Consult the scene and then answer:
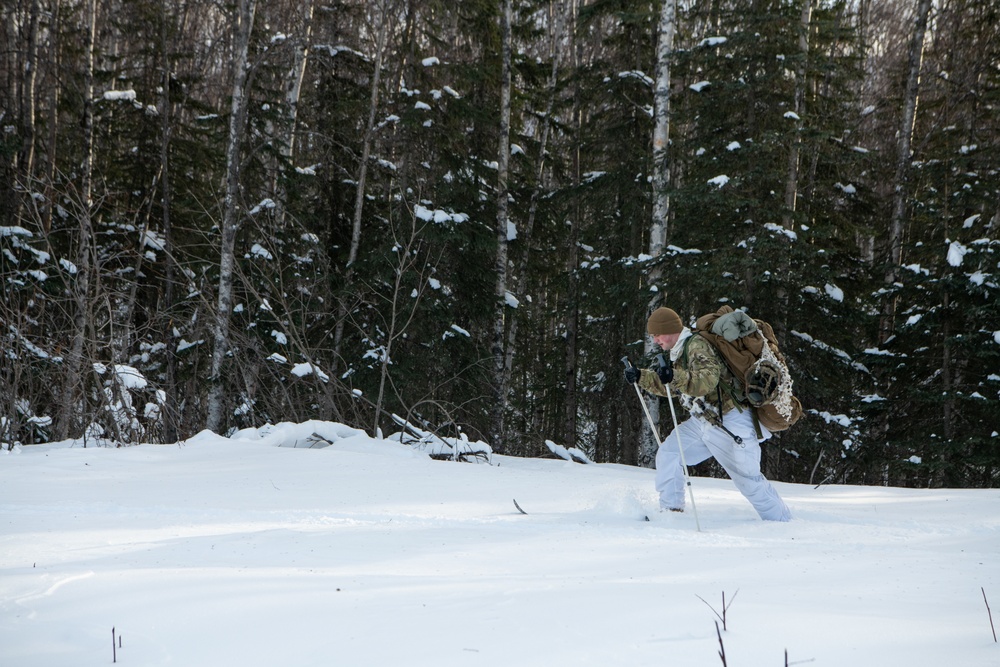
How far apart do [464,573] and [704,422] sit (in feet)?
8.55

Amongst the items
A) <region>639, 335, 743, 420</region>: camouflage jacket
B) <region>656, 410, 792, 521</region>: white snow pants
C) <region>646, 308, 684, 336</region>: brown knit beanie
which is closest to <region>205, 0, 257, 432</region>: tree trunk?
<region>646, 308, 684, 336</region>: brown knit beanie

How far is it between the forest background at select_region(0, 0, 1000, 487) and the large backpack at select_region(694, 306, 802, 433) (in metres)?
4.91

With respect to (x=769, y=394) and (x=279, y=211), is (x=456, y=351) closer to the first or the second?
(x=279, y=211)

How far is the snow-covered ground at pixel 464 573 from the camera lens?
2434mm

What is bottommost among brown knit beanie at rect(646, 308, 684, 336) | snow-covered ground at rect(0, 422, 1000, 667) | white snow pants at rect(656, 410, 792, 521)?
snow-covered ground at rect(0, 422, 1000, 667)

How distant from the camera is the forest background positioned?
11.2 m

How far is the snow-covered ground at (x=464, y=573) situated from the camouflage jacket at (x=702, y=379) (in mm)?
838

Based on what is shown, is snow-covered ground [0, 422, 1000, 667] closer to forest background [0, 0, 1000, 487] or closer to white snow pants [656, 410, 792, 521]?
white snow pants [656, 410, 792, 521]

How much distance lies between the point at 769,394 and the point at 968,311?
7.90 meters

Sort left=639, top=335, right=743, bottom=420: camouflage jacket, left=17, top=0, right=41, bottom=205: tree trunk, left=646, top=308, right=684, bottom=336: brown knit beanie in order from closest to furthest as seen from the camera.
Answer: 1. left=639, top=335, right=743, bottom=420: camouflage jacket
2. left=646, top=308, right=684, bottom=336: brown knit beanie
3. left=17, top=0, right=41, bottom=205: tree trunk

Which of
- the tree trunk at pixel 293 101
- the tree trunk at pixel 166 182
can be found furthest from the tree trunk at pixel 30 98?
the tree trunk at pixel 293 101

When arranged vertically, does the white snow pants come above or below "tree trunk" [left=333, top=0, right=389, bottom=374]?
below

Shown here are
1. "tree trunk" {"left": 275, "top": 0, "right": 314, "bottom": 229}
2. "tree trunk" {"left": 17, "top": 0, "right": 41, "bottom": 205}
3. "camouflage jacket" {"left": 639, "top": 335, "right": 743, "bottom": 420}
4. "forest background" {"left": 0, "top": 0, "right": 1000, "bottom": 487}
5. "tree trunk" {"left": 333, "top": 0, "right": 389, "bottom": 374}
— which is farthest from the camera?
"tree trunk" {"left": 275, "top": 0, "right": 314, "bottom": 229}

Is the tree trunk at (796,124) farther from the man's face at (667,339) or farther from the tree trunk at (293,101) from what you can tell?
the tree trunk at (293,101)
